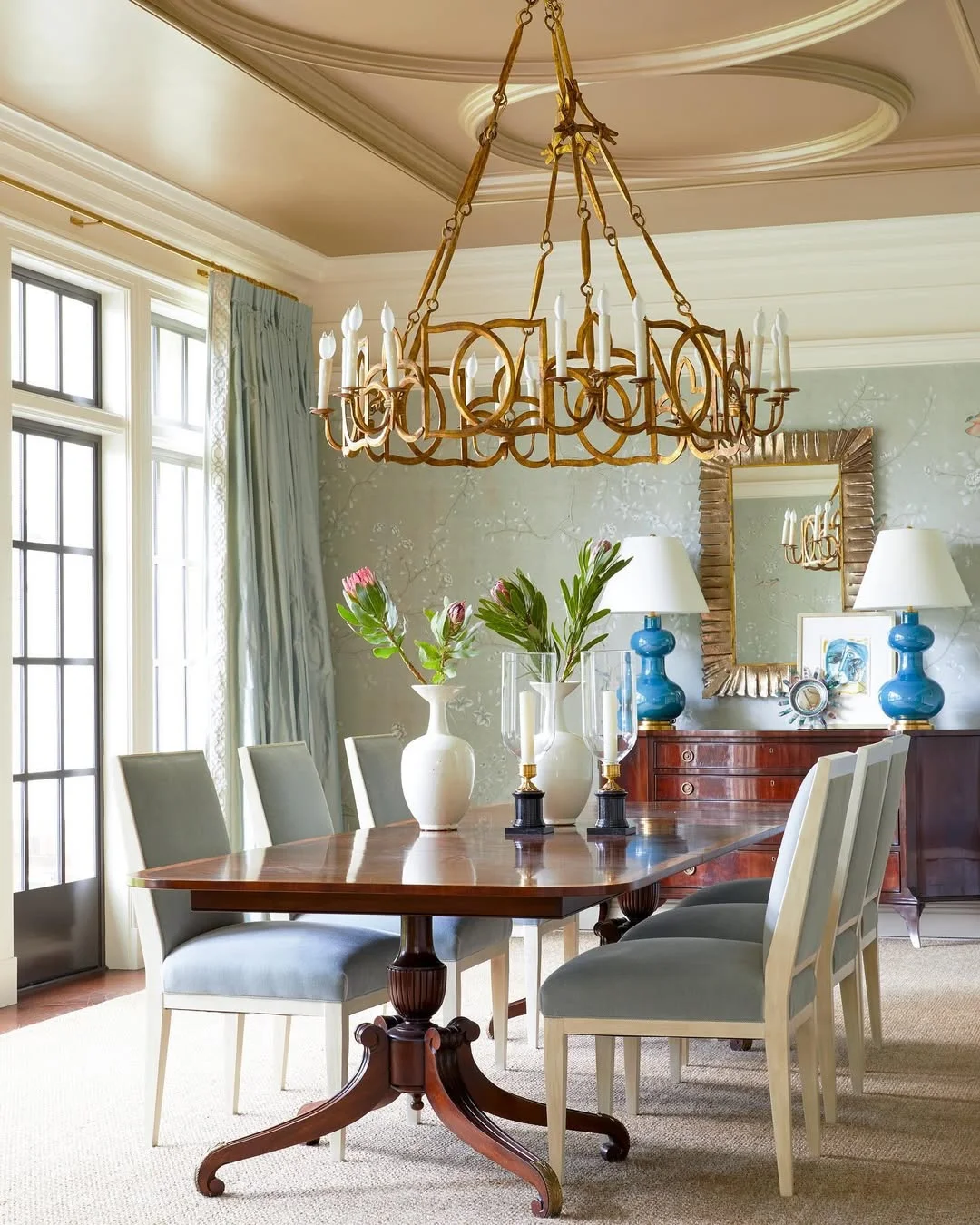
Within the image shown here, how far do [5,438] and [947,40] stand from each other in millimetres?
3296

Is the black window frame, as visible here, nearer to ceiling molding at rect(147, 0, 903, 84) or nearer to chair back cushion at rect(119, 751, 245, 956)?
ceiling molding at rect(147, 0, 903, 84)

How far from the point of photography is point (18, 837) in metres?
5.35

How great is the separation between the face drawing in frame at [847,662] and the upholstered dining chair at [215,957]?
3421mm

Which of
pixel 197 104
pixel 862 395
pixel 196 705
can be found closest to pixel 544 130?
pixel 197 104

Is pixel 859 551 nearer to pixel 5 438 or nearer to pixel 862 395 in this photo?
pixel 862 395

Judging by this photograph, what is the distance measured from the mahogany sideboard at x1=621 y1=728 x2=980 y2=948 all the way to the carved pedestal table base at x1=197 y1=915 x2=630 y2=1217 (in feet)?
9.13

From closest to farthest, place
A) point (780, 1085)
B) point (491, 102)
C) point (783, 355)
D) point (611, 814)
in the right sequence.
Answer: point (780, 1085) < point (611, 814) < point (783, 355) < point (491, 102)

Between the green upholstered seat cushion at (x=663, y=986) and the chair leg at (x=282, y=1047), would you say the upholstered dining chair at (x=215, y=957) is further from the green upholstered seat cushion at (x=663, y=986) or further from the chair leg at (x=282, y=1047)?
the green upholstered seat cushion at (x=663, y=986)

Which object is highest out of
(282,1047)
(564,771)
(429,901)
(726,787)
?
(564,771)

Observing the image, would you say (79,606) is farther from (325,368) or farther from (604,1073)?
(604,1073)

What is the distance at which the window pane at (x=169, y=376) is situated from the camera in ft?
20.5

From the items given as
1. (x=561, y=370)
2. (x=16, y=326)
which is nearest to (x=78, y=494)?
(x=16, y=326)

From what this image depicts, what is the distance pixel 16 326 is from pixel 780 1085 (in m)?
3.82

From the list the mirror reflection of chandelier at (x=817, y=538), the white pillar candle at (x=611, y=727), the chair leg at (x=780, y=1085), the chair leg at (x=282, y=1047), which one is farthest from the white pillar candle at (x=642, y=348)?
the mirror reflection of chandelier at (x=817, y=538)
